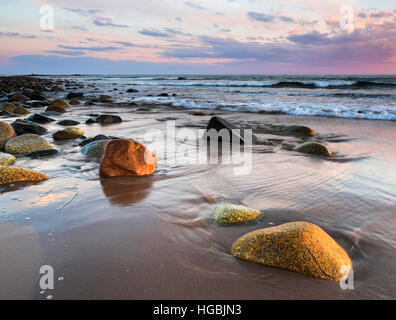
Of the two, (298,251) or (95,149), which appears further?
(95,149)

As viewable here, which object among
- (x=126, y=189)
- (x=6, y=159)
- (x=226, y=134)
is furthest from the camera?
(x=226, y=134)

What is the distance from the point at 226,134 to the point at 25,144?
338cm

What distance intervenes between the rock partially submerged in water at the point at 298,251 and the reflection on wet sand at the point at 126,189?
1211 millimetres

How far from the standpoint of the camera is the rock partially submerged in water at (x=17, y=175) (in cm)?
286

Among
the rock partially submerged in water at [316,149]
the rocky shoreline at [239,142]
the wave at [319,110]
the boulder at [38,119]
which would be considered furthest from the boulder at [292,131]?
the boulder at [38,119]

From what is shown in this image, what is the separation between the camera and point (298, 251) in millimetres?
1598

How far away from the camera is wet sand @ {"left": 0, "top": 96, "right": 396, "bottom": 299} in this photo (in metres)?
1.45

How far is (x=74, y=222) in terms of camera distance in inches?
82.5

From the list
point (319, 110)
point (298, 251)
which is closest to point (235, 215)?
point (298, 251)

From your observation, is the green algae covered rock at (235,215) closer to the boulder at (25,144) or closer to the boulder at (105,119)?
the boulder at (25,144)

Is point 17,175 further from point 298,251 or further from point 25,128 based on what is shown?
point 25,128
